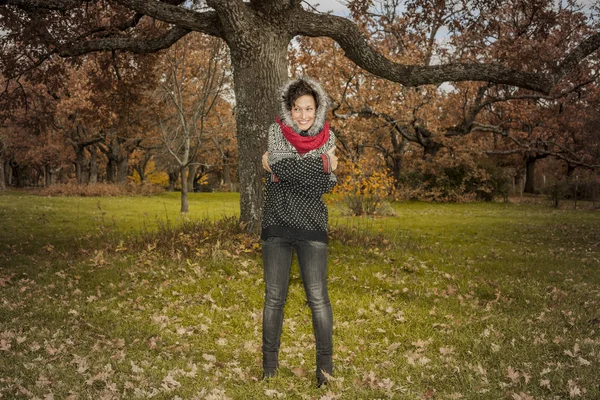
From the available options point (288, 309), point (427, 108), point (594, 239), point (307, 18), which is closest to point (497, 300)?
point (288, 309)

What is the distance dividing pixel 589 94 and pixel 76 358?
122 feet

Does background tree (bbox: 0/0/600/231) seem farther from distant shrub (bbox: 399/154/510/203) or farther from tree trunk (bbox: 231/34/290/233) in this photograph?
distant shrub (bbox: 399/154/510/203)

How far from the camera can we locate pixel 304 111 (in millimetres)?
4156

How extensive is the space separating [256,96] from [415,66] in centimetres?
354

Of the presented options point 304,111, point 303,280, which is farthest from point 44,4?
point 303,280

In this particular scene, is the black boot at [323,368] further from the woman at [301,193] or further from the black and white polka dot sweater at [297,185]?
the black and white polka dot sweater at [297,185]

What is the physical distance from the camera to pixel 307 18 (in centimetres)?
1012

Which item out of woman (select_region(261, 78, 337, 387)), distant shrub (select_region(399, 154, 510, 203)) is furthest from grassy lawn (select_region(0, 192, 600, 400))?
distant shrub (select_region(399, 154, 510, 203))

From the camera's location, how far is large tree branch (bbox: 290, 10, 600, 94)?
10211 millimetres

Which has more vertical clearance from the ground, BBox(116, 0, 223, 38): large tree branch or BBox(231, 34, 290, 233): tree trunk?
BBox(116, 0, 223, 38): large tree branch

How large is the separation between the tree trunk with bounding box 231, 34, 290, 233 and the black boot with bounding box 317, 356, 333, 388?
5675mm

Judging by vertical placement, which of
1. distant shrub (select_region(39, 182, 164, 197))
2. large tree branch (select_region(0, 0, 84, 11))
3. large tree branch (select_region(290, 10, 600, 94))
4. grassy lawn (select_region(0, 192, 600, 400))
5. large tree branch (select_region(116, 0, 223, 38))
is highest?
large tree branch (select_region(0, 0, 84, 11))

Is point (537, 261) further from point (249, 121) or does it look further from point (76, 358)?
point (76, 358)

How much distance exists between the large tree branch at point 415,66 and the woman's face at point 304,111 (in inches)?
251
